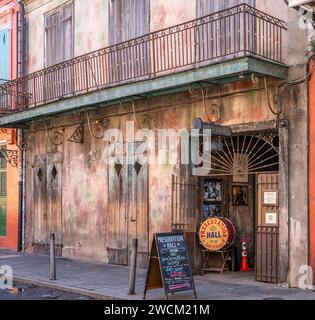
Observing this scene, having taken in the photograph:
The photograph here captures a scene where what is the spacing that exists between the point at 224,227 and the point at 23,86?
856 centimetres

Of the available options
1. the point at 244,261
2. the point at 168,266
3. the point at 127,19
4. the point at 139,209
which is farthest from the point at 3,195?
the point at 168,266

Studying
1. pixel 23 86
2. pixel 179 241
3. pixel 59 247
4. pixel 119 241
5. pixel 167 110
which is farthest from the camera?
pixel 23 86

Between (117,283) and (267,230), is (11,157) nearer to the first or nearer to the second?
(117,283)

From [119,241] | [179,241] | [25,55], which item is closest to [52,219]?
[119,241]

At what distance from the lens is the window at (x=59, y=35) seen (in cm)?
1680

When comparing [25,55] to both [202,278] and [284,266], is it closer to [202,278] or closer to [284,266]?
[202,278]

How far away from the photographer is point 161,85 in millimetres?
12445

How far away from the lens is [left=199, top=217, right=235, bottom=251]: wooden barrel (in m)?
12.6

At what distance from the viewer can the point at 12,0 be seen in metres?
19.2

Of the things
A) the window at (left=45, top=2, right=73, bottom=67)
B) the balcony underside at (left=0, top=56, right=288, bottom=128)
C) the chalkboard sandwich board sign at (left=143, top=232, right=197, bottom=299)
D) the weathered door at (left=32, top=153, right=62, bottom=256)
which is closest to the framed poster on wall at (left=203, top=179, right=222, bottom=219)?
the balcony underside at (left=0, top=56, right=288, bottom=128)

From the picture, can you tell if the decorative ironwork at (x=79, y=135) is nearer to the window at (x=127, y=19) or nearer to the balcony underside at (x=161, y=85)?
the balcony underside at (x=161, y=85)

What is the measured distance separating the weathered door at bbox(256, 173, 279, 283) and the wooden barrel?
1000 mm

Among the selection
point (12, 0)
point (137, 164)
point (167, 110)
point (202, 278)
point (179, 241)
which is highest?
point (12, 0)

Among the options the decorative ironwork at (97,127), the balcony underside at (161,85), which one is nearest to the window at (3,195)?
the balcony underside at (161,85)
